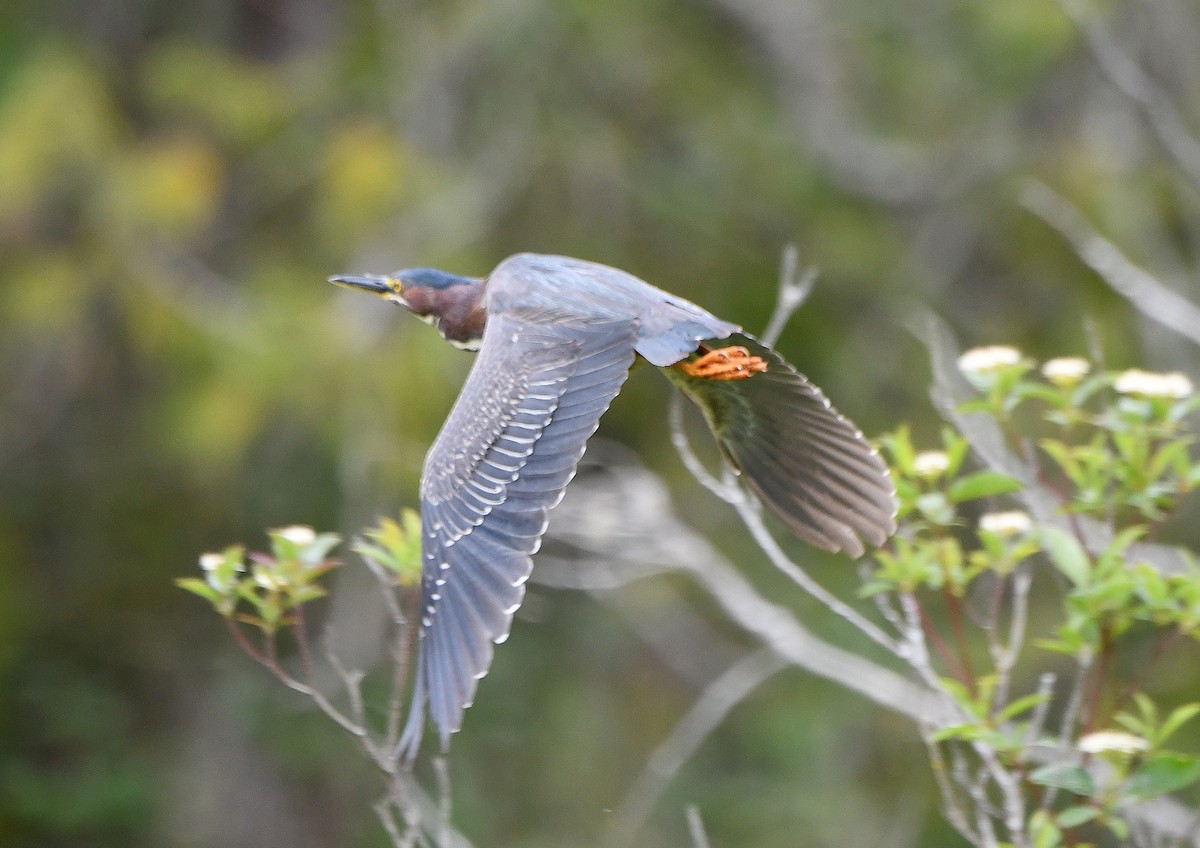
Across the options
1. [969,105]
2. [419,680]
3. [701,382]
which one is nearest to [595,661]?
[969,105]

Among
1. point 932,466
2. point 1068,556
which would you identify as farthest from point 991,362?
point 1068,556

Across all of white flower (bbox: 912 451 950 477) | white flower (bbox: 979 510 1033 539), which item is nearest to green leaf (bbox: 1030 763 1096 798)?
white flower (bbox: 979 510 1033 539)

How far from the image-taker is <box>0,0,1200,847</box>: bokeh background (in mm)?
7621

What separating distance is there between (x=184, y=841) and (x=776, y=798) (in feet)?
10.2

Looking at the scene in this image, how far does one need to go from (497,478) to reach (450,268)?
3.64 metres

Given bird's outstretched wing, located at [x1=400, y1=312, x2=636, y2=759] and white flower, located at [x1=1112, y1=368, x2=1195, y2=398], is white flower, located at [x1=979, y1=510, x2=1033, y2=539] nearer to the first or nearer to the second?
white flower, located at [x1=1112, y1=368, x2=1195, y2=398]

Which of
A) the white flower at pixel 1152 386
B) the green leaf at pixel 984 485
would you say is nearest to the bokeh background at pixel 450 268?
the green leaf at pixel 984 485

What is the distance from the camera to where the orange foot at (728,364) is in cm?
386

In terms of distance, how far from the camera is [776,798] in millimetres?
8359

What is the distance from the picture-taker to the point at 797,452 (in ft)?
13.7

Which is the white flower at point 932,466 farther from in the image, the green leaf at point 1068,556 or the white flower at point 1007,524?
the green leaf at point 1068,556

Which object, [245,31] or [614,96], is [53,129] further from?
[614,96]

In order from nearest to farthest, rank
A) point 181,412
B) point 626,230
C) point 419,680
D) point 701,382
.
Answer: point 419,680 < point 701,382 < point 181,412 < point 626,230

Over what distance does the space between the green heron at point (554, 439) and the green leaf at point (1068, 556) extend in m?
0.58
